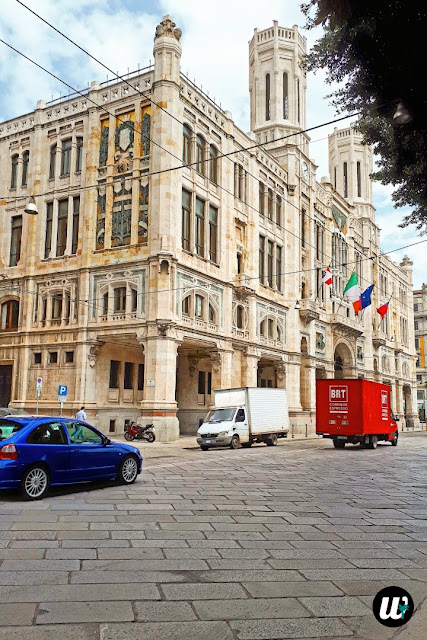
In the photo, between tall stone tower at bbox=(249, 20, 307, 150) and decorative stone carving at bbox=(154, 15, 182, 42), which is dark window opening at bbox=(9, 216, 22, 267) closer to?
decorative stone carving at bbox=(154, 15, 182, 42)

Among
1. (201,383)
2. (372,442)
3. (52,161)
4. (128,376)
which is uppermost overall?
(52,161)

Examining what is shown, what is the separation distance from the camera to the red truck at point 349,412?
27234 millimetres

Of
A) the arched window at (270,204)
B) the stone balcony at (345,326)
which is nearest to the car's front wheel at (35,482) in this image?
the arched window at (270,204)

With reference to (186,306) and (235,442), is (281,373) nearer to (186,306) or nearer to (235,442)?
(186,306)

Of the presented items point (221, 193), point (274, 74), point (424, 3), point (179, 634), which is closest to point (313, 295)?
point (221, 193)

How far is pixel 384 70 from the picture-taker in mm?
8469

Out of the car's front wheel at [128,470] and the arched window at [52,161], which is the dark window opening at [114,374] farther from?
the car's front wheel at [128,470]

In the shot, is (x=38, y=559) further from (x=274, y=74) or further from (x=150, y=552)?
(x=274, y=74)

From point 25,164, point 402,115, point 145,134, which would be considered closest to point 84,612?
point 402,115

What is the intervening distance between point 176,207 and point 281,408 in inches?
469

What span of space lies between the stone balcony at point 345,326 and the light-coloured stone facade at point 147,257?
6.33 meters

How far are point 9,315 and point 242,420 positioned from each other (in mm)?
17236

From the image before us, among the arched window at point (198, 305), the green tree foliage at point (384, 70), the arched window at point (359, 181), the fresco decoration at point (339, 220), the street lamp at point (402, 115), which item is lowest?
the street lamp at point (402, 115)

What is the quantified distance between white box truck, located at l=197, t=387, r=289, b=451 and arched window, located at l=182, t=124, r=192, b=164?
44.7 ft
